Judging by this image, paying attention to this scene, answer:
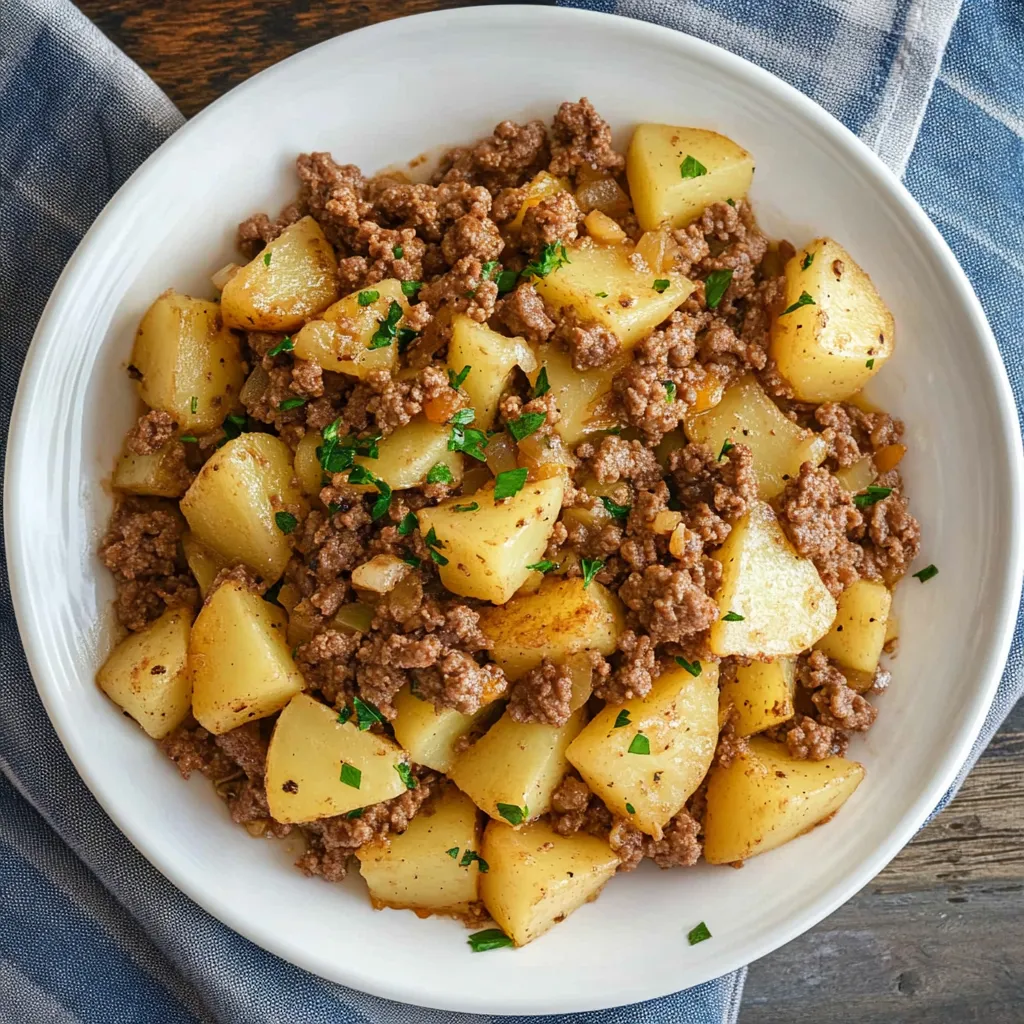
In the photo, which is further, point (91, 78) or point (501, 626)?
point (91, 78)

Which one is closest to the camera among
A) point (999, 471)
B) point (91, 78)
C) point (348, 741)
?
point (348, 741)

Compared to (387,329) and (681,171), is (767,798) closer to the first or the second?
(387,329)

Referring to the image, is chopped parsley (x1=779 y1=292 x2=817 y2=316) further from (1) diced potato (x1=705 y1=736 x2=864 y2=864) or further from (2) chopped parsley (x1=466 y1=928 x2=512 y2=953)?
(2) chopped parsley (x1=466 y1=928 x2=512 y2=953)

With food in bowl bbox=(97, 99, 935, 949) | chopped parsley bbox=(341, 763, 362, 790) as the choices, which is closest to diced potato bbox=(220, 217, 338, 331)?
food in bowl bbox=(97, 99, 935, 949)

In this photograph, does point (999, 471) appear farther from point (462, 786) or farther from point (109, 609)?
point (109, 609)

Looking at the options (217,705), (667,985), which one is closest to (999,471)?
(667,985)

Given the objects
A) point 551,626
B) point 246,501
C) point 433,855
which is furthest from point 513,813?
point 246,501

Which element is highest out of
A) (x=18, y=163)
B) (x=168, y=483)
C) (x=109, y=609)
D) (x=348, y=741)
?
(x=18, y=163)
